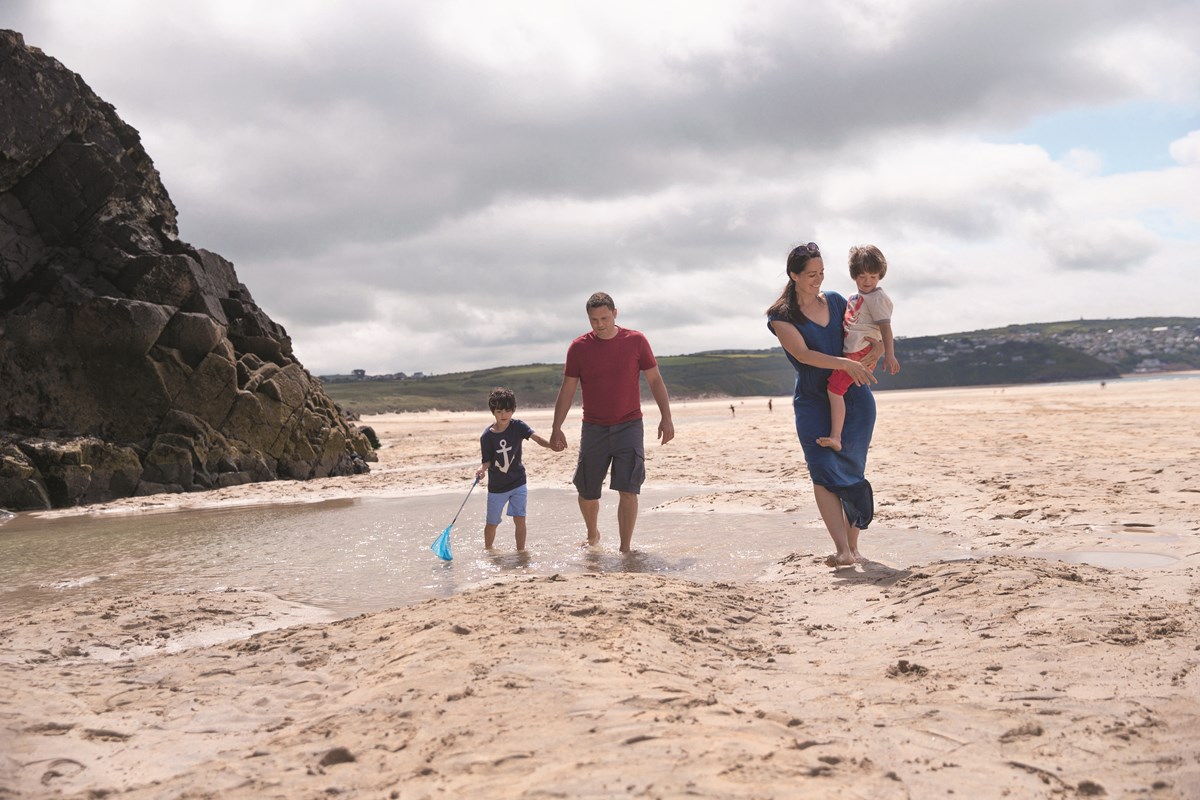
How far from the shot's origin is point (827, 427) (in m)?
6.03

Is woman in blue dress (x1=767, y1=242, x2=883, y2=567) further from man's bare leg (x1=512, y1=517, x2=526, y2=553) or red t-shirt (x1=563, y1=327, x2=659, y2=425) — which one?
man's bare leg (x1=512, y1=517, x2=526, y2=553)

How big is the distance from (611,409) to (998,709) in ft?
15.2

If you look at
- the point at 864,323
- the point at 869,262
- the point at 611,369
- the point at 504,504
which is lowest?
the point at 504,504

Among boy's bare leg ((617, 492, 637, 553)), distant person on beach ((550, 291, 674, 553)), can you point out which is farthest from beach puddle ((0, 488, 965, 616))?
distant person on beach ((550, 291, 674, 553))

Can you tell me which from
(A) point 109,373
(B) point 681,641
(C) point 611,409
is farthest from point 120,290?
(B) point 681,641

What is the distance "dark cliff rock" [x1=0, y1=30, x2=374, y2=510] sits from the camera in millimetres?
13719

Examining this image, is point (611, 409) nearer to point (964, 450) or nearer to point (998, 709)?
point (998, 709)

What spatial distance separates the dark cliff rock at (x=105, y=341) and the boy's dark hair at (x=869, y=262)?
40.0 ft

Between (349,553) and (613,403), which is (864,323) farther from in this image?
(349,553)

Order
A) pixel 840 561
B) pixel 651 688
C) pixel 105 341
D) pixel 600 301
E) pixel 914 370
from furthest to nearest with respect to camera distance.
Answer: pixel 914 370 → pixel 105 341 → pixel 600 301 → pixel 840 561 → pixel 651 688

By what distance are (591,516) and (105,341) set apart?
36.0 feet

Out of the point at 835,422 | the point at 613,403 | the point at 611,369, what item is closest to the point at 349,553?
the point at 613,403

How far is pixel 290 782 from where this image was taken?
258 centimetres

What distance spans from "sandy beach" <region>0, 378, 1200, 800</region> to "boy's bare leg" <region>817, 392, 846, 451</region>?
892mm
